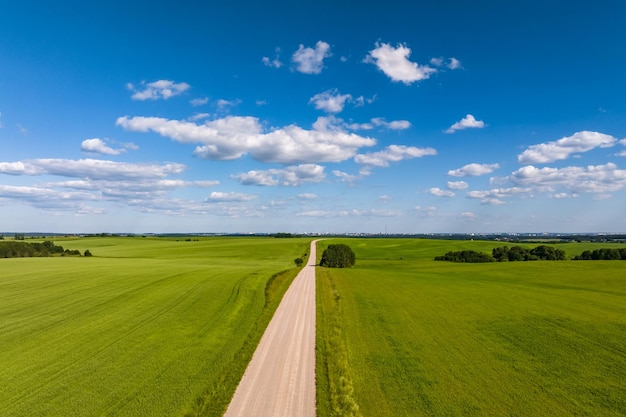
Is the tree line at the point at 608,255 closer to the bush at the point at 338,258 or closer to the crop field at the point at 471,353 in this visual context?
the crop field at the point at 471,353

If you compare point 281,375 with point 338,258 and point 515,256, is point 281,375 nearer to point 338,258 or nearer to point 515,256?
point 338,258

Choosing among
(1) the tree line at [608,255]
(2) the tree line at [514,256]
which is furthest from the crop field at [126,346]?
(1) the tree line at [608,255]

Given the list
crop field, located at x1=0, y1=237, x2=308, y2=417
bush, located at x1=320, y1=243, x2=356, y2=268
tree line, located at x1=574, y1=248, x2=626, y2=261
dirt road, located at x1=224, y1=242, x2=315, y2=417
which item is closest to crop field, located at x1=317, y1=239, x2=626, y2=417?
dirt road, located at x1=224, y1=242, x2=315, y2=417

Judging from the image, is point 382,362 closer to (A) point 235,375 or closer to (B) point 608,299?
(A) point 235,375

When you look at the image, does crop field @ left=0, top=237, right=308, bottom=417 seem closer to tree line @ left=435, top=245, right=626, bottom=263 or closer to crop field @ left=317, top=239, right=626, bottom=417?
crop field @ left=317, top=239, right=626, bottom=417

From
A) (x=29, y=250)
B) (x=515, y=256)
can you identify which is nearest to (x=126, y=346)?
(x=515, y=256)

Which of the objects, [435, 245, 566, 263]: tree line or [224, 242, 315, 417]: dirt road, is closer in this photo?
[224, 242, 315, 417]: dirt road

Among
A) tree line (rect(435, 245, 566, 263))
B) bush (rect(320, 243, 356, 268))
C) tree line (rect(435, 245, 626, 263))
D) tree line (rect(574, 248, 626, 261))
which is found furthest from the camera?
tree line (rect(435, 245, 566, 263))
